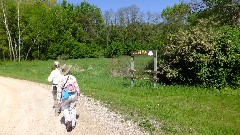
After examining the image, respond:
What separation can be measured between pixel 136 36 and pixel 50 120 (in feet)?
210

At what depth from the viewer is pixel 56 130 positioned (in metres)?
8.96

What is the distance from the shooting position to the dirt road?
8859 millimetres

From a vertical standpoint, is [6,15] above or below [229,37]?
above

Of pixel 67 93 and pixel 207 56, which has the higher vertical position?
pixel 207 56

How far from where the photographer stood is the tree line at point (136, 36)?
16797mm

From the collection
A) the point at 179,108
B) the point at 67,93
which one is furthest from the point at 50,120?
the point at 179,108

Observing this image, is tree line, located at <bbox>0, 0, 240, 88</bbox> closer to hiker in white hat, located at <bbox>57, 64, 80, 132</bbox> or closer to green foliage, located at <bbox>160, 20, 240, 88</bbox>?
green foliage, located at <bbox>160, 20, 240, 88</bbox>

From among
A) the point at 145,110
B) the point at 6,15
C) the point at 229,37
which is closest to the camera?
the point at 145,110

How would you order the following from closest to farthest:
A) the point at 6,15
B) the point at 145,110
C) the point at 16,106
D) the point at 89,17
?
the point at 145,110 < the point at 16,106 < the point at 6,15 < the point at 89,17

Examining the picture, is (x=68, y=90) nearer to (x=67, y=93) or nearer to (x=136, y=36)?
(x=67, y=93)

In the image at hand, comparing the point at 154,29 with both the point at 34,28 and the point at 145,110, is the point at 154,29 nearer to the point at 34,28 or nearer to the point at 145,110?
the point at 34,28

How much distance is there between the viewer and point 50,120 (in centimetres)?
Result: 1013

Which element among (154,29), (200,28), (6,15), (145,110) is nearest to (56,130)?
(145,110)

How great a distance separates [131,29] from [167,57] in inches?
2200
